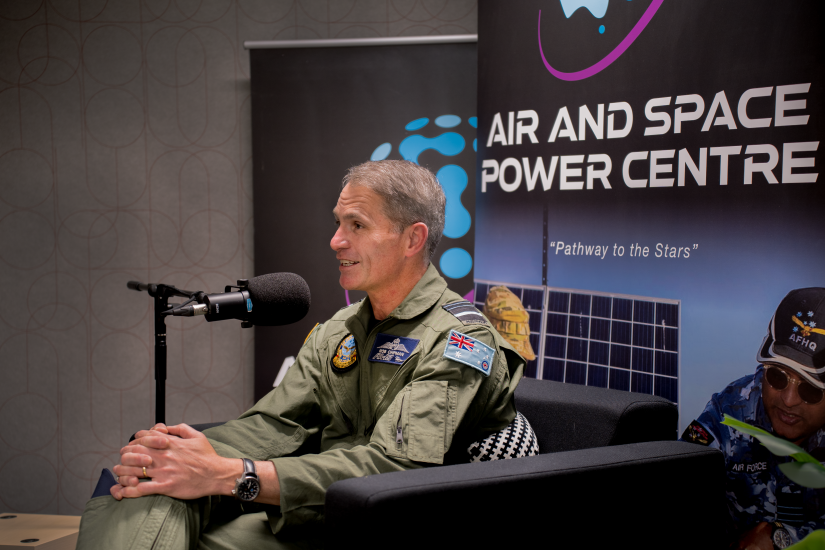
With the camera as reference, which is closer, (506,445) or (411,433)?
(411,433)

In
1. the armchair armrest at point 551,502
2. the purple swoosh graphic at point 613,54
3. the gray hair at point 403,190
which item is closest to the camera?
the armchair armrest at point 551,502

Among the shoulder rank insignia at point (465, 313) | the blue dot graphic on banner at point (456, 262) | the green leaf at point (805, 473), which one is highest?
the blue dot graphic on banner at point (456, 262)

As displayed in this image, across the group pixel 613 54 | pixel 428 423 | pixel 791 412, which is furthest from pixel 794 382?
pixel 613 54

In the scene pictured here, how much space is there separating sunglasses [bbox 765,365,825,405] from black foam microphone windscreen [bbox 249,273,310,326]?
1185mm

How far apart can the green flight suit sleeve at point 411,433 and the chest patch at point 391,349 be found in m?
0.05

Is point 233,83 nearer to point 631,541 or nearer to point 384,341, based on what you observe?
point 384,341

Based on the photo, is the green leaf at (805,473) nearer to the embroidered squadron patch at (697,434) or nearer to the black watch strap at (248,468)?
the embroidered squadron patch at (697,434)

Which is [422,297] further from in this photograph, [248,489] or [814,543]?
[814,543]

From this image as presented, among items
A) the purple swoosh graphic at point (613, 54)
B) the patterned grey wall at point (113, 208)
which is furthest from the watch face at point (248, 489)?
the patterned grey wall at point (113, 208)

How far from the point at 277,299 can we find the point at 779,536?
53.9 inches

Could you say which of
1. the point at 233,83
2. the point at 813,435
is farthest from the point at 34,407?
the point at 813,435

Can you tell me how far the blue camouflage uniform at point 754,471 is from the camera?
5.03 feet

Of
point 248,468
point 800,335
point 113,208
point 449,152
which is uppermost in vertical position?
point 449,152

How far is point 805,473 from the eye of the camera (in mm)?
889
